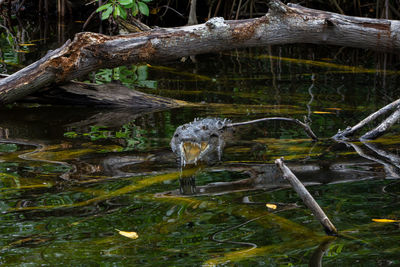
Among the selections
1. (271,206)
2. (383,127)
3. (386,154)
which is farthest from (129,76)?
(271,206)

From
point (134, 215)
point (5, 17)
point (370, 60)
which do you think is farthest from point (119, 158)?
point (5, 17)

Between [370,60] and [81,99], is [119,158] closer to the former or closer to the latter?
[81,99]

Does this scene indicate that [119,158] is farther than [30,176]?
Yes

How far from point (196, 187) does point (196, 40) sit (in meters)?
1.82

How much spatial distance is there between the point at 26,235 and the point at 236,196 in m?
0.98

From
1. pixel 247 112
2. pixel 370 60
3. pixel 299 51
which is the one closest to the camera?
pixel 247 112

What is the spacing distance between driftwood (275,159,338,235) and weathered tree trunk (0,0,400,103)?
239 centimetres

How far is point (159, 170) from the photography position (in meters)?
3.13

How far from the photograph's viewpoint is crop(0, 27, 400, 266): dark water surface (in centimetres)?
205

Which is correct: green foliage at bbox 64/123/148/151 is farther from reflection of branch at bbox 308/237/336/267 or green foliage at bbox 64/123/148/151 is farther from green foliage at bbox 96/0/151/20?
reflection of branch at bbox 308/237/336/267

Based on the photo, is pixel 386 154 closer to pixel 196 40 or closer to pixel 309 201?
pixel 309 201

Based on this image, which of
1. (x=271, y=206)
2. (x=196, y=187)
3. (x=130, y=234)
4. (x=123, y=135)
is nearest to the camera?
(x=130, y=234)

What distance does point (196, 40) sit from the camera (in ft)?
14.3

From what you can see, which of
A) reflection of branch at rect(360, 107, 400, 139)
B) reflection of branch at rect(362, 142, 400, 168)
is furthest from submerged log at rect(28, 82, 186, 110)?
reflection of branch at rect(362, 142, 400, 168)
